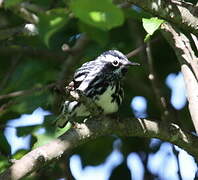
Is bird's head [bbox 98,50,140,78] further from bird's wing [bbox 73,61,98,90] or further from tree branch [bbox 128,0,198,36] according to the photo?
tree branch [bbox 128,0,198,36]

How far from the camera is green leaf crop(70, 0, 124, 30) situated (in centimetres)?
157

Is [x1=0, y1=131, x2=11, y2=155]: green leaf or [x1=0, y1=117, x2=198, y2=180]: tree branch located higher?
[x1=0, y1=117, x2=198, y2=180]: tree branch

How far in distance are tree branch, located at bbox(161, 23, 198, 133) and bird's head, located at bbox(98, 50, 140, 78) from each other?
2.30 feet

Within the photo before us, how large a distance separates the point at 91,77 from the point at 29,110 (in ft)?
1.54

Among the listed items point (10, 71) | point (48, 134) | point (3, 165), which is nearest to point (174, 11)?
point (48, 134)

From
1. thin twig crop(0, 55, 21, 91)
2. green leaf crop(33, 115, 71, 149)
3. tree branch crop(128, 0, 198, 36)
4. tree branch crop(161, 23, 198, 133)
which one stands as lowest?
thin twig crop(0, 55, 21, 91)

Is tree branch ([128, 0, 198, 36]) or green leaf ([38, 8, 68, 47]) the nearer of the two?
green leaf ([38, 8, 68, 47])

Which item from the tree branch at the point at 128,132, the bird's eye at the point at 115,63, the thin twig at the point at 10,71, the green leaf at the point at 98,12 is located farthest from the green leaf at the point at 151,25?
the thin twig at the point at 10,71

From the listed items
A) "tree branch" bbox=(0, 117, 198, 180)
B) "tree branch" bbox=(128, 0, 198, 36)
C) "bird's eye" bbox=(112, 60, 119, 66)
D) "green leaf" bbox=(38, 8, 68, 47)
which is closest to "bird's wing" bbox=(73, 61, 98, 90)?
"bird's eye" bbox=(112, 60, 119, 66)

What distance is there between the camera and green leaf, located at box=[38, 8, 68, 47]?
162cm

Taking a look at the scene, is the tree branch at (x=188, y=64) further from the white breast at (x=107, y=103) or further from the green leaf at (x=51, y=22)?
the green leaf at (x=51, y=22)

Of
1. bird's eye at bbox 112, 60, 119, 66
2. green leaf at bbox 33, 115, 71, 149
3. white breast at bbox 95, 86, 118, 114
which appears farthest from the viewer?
bird's eye at bbox 112, 60, 119, 66

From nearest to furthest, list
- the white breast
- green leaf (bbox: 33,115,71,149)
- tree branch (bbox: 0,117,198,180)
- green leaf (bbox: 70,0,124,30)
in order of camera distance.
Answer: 1. green leaf (bbox: 70,0,124,30)
2. tree branch (bbox: 0,117,198,180)
3. green leaf (bbox: 33,115,71,149)
4. the white breast

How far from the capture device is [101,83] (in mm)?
3484
